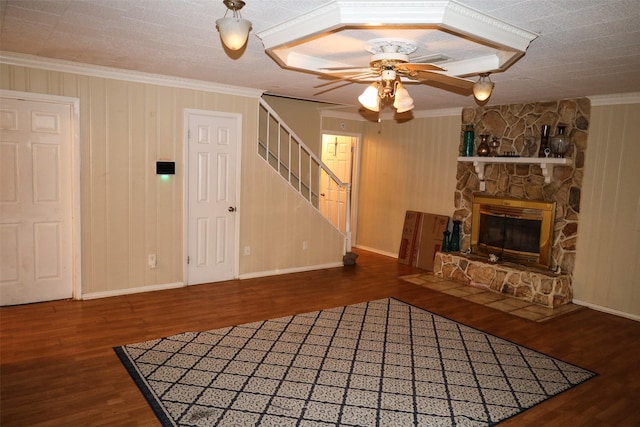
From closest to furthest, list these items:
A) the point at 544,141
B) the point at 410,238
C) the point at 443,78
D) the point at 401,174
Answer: the point at 443,78, the point at 544,141, the point at 410,238, the point at 401,174

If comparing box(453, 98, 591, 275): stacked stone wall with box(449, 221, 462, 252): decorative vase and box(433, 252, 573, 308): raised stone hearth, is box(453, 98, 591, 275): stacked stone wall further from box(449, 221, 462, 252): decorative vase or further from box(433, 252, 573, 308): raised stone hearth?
box(433, 252, 573, 308): raised stone hearth

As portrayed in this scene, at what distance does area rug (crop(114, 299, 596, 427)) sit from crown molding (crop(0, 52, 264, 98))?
9.45ft

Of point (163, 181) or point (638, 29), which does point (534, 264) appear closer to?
point (638, 29)

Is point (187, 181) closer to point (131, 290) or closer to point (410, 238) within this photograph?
point (131, 290)

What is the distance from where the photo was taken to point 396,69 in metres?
3.06

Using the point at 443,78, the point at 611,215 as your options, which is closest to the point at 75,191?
the point at 443,78

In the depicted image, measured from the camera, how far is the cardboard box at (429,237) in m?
7.00

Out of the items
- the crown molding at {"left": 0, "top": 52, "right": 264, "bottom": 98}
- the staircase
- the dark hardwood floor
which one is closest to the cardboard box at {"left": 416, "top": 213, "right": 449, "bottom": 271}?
the dark hardwood floor

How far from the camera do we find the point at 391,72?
3.01 metres

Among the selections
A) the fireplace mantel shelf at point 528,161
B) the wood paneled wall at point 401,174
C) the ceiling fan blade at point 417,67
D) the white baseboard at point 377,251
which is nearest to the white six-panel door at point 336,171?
the wood paneled wall at point 401,174

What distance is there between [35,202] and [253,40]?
9.71ft

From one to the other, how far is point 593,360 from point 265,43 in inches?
148

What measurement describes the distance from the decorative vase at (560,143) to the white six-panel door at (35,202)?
5515 mm

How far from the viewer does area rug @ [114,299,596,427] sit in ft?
9.32
